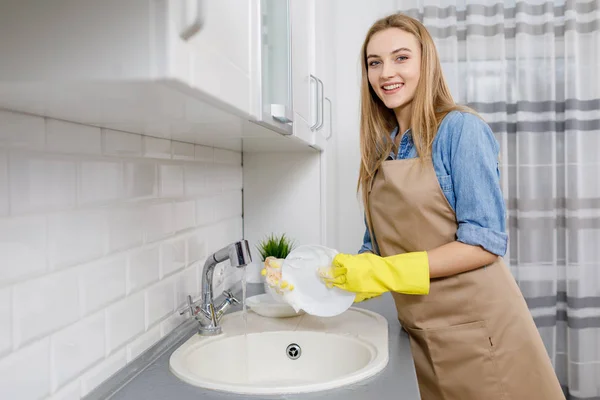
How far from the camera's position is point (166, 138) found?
4.41 feet

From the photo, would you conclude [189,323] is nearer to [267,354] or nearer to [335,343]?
[267,354]

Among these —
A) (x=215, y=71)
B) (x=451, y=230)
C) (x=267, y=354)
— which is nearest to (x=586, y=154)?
(x=451, y=230)

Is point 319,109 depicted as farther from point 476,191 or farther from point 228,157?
point 476,191

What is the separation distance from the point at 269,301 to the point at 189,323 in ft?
1.06

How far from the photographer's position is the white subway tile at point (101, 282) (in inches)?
38.0

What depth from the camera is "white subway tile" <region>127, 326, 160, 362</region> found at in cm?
114

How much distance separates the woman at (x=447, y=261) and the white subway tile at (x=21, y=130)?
71cm

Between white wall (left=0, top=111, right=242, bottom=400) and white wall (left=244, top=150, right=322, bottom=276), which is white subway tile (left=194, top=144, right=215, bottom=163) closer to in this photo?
white wall (left=0, top=111, right=242, bottom=400)

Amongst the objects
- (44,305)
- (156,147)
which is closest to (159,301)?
(156,147)

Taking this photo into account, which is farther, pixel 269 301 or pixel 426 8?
pixel 426 8

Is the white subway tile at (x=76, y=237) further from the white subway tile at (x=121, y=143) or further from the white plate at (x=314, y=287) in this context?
the white plate at (x=314, y=287)

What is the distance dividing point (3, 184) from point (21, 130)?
84 mm

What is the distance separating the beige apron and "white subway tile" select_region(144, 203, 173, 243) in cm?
54

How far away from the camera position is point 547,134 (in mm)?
2332
